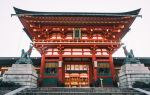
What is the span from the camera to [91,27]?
72.1 ft

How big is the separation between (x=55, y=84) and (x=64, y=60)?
374 cm

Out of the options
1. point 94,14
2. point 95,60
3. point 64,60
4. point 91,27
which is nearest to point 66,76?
point 64,60

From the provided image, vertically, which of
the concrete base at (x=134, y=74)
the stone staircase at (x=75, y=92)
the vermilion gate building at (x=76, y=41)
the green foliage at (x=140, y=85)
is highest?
the vermilion gate building at (x=76, y=41)

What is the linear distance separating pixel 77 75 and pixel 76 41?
4.98 m

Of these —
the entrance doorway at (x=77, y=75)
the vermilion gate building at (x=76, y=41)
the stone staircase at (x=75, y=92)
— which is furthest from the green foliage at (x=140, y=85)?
the entrance doorway at (x=77, y=75)

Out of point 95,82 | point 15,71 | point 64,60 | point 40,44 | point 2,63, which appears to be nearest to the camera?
point 15,71

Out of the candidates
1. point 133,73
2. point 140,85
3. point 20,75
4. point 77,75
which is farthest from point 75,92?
point 77,75

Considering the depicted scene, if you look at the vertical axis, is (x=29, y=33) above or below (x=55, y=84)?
above

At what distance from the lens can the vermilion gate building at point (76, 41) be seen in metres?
20.7

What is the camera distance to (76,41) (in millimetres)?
21531

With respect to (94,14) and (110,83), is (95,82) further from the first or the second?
(94,14)

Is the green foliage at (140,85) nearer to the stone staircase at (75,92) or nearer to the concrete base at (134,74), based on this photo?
the concrete base at (134,74)

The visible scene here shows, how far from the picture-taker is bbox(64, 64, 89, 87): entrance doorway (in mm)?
23359

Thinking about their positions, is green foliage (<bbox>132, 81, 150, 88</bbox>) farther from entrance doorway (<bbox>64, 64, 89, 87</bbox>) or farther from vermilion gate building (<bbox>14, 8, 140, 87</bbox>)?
entrance doorway (<bbox>64, 64, 89, 87</bbox>)
